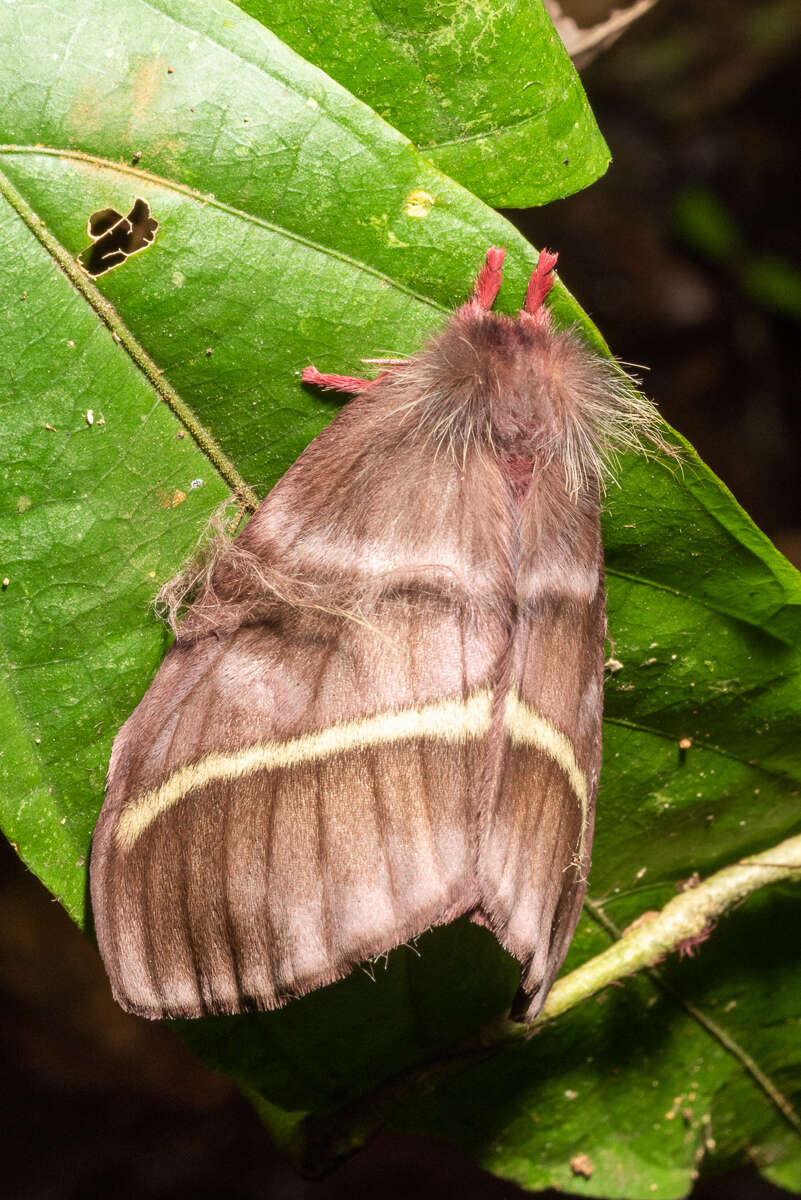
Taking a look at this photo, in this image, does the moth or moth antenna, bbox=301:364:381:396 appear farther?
moth antenna, bbox=301:364:381:396

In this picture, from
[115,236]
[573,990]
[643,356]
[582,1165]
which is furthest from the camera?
[643,356]

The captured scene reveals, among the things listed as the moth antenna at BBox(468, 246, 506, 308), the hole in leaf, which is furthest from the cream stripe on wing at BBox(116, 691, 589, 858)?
the hole in leaf

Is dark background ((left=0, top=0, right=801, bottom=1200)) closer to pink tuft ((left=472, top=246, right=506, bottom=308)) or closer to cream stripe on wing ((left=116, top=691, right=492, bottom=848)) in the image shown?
pink tuft ((left=472, top=246, right=506, bottom=308))

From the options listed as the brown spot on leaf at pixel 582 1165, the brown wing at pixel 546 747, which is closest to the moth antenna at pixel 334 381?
the brown wing at pixel 546 747

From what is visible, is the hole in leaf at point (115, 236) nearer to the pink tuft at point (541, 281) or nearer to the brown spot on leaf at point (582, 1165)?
the pink tuft at point (541, 281)

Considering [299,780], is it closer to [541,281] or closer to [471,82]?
[541,281]

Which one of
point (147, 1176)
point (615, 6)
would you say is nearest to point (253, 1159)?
point (147, 1176)

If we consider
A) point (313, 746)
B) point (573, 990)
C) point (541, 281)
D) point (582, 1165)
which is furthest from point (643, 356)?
point (582, 1165)
